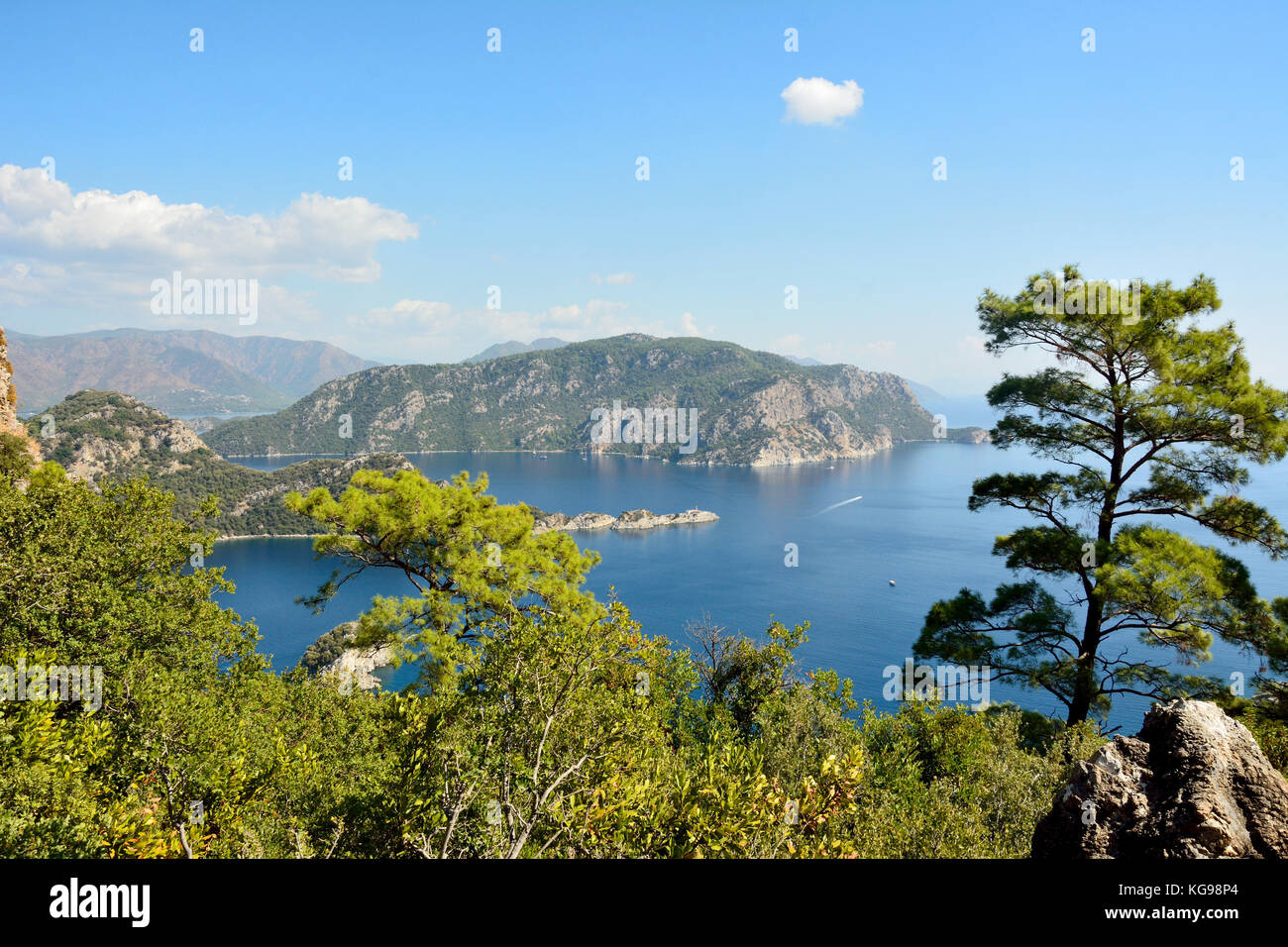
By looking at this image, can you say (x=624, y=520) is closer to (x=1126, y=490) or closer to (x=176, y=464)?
(x=176, y=464)

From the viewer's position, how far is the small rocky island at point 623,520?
122 meters

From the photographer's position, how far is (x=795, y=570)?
88.0 metres

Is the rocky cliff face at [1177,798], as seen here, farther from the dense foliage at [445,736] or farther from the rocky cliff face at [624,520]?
the rocky cliff face at [624,520]

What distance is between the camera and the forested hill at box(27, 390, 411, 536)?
125m

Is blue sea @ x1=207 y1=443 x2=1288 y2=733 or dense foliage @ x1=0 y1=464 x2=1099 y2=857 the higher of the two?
dense foliage @ x1=0 y1=464 x2=1099 y2=857

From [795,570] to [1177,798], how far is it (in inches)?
3384

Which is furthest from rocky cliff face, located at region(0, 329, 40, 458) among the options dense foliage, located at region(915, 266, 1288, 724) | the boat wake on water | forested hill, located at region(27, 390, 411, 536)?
the boat wake on water

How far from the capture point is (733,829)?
5461 mm

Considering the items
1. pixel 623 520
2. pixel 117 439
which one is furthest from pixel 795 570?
pixel 117 439

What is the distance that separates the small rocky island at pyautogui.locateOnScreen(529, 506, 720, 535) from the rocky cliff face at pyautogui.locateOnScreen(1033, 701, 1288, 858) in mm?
116130

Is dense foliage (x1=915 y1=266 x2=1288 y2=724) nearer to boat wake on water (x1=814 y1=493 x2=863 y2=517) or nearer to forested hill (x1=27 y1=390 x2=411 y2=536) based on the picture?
boat wake on water (x1=814 y1=493 x2=863 y2=517)

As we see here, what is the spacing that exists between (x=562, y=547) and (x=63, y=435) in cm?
15729
